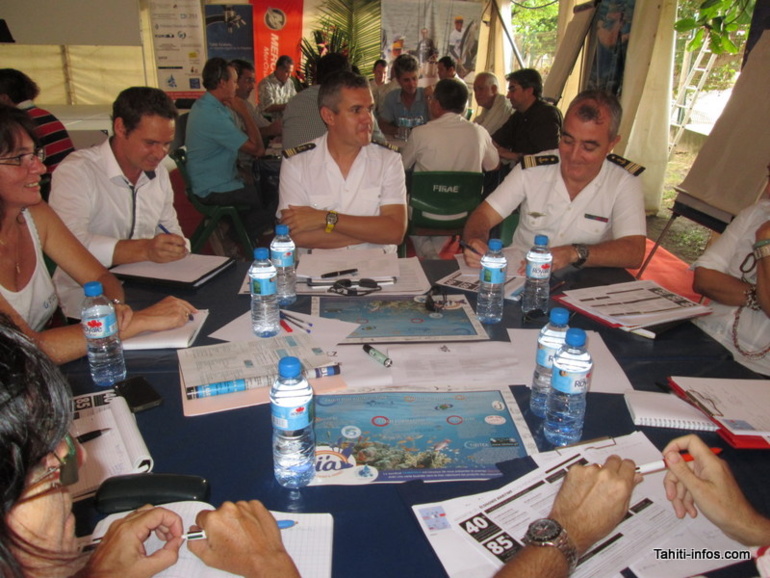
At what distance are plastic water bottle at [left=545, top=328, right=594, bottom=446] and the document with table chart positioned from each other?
0.34ft

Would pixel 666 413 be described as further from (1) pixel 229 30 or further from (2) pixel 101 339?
(1) pixel 229 30

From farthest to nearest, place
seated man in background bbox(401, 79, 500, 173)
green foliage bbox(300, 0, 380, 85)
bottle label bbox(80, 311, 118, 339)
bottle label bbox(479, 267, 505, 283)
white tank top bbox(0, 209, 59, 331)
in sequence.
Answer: green foliage bbox(300, 0, 380, 85) < seated man in background bbox(401, 79, 500, 173) < bottle label bbox(479, 267, 505, 283) < white tank top bbox(0, 209, 59, 331) < bottle label bbox(80, 311, 118, 339)

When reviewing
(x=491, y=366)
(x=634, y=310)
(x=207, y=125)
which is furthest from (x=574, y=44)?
(x=491, y=366)

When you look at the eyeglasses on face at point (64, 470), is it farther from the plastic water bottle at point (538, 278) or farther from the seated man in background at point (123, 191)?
the plastic water bottle at point (538, 278)

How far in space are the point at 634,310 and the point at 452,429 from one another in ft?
2.90

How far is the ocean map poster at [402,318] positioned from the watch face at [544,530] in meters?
0.75

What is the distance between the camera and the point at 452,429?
1.21m

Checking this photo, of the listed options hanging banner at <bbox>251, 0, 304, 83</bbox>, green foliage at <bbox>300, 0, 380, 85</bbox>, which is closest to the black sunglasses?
green foliage at <bbox>300, 0, 380, 85</bbox>

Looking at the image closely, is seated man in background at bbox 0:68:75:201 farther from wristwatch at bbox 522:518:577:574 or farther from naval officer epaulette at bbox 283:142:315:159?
wristwatch at bbox 522:518:577:574

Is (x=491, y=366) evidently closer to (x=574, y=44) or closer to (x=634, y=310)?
(x=634, y=310)

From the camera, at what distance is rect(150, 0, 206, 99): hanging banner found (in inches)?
283

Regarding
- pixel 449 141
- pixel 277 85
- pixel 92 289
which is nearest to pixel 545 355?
pixel 92 289

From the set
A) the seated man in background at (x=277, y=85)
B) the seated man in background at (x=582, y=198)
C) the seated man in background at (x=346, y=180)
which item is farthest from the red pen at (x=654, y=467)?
the seated man in background at (x=277, y=85)

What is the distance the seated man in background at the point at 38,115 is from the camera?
3609mm
